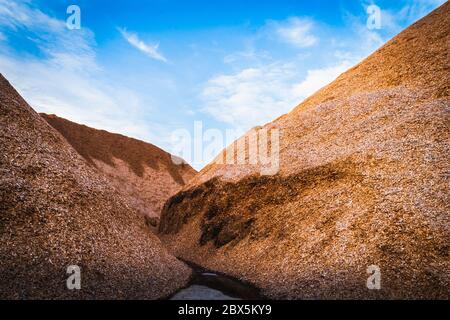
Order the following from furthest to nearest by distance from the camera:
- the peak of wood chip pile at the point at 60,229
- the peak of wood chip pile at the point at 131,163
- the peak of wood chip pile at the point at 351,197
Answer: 1. the peak of wood chip pile at the point at 131,163
2. the peak of wood chip pile at the point at 351,197
3. the peak of wood chip pile at the point at 60,229

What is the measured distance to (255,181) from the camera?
21.2 m

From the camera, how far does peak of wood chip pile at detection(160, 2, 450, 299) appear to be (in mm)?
11195

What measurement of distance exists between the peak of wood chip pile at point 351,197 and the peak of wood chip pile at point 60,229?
511cm

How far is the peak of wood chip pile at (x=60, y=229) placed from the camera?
9.85m

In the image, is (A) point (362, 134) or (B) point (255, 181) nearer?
(A) point (362, 134)

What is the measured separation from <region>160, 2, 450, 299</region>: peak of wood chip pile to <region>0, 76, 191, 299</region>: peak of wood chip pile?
511 cm

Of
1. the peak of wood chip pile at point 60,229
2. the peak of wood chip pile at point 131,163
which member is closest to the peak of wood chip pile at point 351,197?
the peak of wood chip pile at point 60,229

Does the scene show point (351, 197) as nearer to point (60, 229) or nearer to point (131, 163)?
point (60, 229)

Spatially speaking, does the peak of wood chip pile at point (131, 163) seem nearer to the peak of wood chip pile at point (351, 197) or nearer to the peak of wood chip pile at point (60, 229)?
the peak of wood chip pile at point (351, 197)

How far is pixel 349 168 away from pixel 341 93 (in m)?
11.4

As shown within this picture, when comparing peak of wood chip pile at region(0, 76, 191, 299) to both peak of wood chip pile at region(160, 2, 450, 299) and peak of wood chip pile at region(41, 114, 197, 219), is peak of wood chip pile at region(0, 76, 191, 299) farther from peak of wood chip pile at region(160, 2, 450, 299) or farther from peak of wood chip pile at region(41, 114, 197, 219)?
peak of wood chip pile at region(41, 114, 197, 219)

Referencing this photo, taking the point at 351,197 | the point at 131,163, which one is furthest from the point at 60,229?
the point at 131,163
